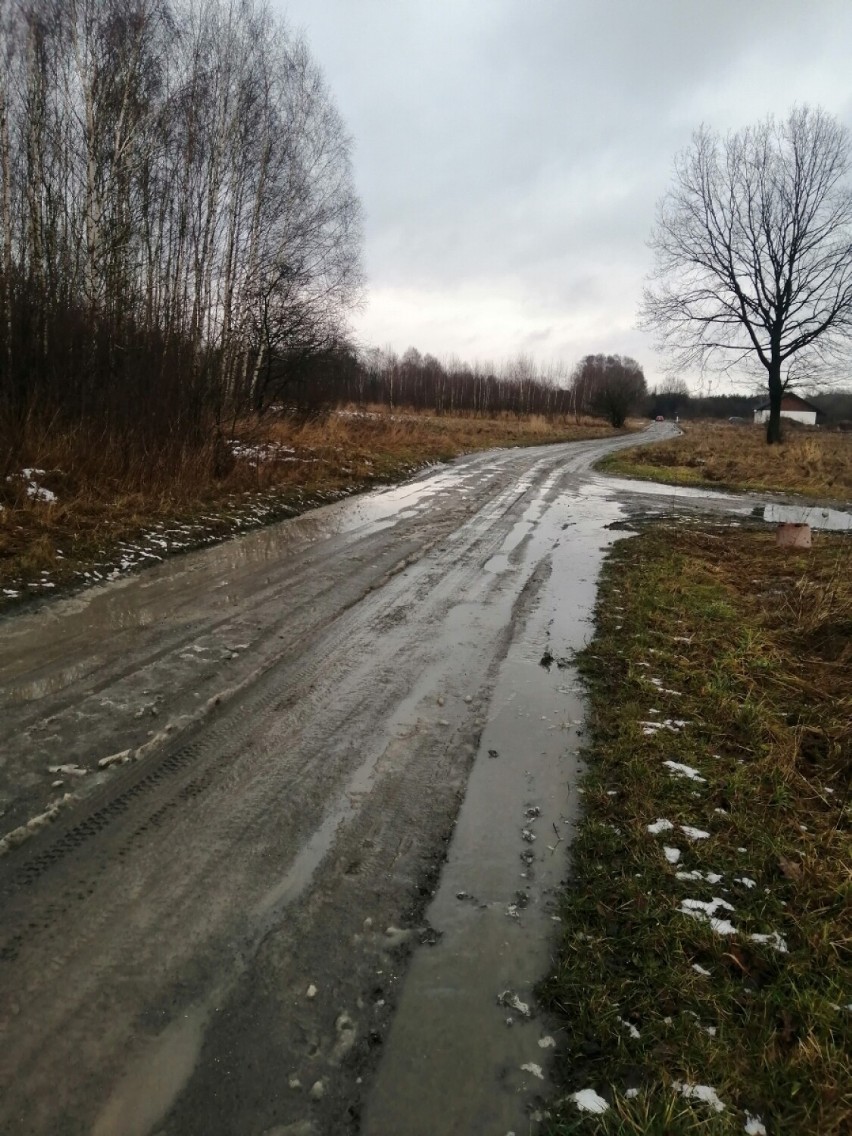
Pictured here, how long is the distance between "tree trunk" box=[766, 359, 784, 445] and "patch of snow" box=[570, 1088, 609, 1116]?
101 ft

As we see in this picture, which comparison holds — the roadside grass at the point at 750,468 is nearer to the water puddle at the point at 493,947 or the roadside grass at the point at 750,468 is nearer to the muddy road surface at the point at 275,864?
the muddy road surface at the point at 275,864

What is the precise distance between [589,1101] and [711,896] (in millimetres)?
1054

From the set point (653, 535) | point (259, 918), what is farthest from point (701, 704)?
point (653, 535)

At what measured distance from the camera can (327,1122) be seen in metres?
1.71

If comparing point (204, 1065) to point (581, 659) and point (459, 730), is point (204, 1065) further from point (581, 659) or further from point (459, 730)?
point (581, 659)

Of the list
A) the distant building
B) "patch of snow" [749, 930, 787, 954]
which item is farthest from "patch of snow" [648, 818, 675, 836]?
the distant building

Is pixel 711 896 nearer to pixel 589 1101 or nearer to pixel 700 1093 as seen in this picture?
pixel 700 1093

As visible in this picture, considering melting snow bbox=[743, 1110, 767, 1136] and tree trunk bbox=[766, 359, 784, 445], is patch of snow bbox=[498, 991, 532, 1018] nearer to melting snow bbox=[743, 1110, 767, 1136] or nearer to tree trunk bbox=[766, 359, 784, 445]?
melting snow bbox=[743, 1110, 767, 1136]

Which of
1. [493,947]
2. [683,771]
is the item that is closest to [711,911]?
[493,947]

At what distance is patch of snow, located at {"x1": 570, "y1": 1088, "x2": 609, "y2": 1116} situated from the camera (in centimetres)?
176

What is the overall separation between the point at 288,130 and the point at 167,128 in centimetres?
406

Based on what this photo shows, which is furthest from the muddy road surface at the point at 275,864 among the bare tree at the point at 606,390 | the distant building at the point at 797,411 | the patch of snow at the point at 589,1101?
the distant building at the point at 797,411

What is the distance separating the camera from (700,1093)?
179cm

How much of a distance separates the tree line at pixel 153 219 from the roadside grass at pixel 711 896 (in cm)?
891
